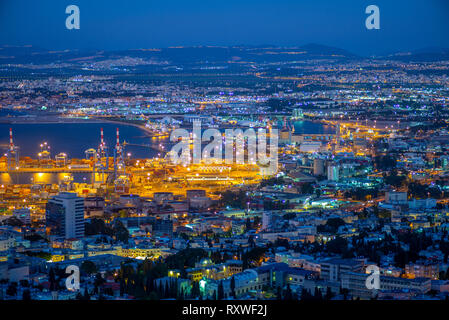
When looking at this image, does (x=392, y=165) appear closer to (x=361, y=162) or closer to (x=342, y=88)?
(x=361, y=162)

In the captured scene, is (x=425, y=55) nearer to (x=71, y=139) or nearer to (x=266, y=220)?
(x=71, y=139)

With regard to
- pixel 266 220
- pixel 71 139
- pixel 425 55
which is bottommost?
pixel 266 220

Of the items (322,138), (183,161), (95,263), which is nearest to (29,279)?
(95,263)

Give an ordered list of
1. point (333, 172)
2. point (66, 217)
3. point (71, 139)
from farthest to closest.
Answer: point (71, 139) → point (333, 172) → point (66, 217)

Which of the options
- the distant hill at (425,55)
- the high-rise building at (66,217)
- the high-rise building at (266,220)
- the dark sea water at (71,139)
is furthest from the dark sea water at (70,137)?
the distant hill at (425,55)

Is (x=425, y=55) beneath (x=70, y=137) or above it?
above
